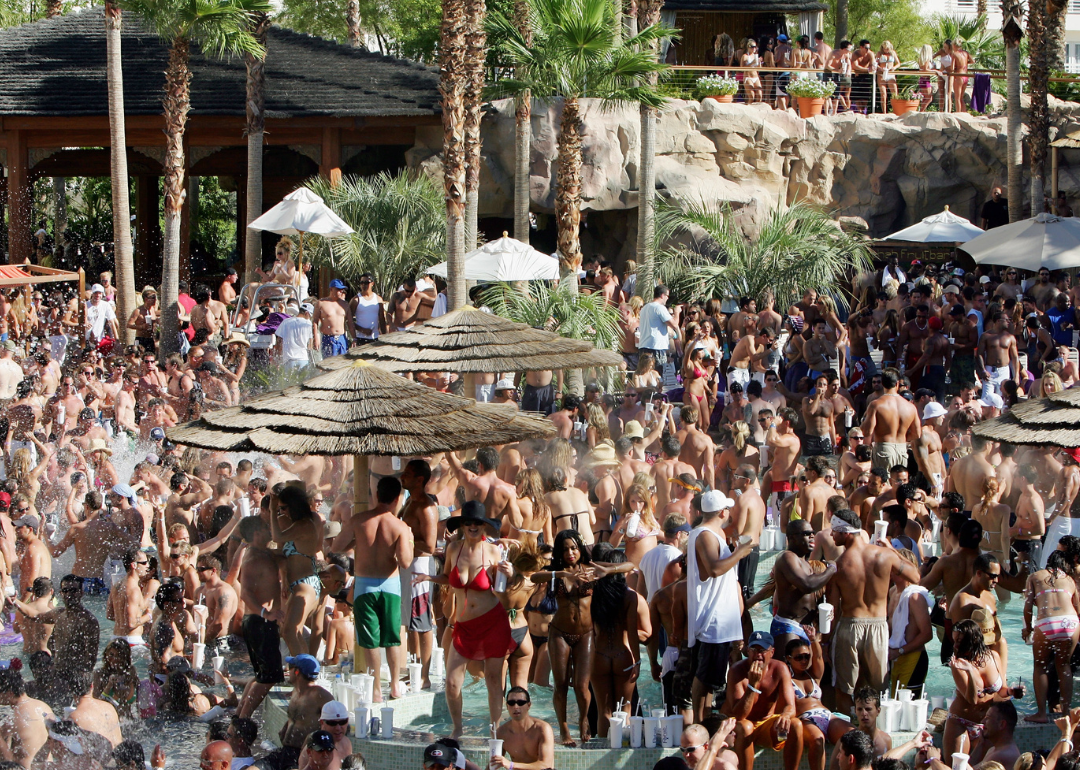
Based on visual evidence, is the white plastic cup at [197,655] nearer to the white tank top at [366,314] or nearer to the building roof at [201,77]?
the white tank top at [366,314]

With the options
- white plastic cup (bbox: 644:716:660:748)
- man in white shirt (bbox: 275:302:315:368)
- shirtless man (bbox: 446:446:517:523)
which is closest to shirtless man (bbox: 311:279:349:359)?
man in white shirt (bbox: 275:302:315:368)

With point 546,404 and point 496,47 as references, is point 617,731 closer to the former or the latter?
point 546,404

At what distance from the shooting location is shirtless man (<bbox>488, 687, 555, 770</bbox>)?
686 cm

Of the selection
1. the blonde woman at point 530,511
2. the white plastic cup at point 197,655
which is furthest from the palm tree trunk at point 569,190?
the white plastic cup at point 197,655

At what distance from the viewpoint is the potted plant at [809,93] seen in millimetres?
23578

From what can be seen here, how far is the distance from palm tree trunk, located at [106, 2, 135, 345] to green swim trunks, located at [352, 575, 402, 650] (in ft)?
43.7

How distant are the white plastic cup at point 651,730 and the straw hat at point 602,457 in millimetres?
3894

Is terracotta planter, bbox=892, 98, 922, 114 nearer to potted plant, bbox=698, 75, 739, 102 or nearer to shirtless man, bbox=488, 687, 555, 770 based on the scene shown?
potted plant, bbox=698, 75, 739, 102

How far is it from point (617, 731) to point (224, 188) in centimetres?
2723

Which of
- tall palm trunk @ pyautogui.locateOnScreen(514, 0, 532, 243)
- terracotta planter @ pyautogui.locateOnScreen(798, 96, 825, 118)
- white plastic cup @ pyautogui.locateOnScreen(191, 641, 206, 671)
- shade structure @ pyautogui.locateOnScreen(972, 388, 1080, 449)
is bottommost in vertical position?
white plastic cup @ pyautogui.locateOnScreen(191, 641, 206, 671)

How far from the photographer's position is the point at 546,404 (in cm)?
1445

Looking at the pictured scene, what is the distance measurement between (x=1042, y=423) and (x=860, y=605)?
6.10 feet

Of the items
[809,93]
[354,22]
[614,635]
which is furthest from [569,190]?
[354,22]

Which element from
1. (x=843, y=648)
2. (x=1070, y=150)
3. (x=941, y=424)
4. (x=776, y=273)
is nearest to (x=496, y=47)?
(x=776, y=273)
